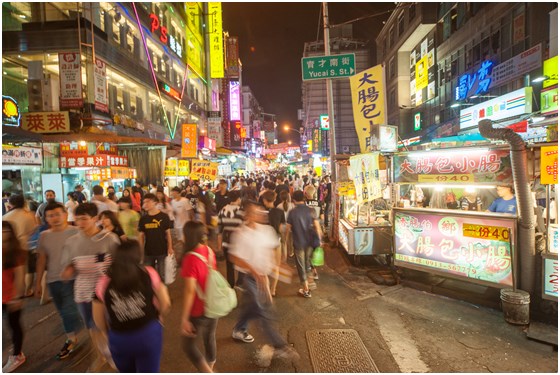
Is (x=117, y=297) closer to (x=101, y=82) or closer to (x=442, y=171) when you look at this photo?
(x=442, y=171)

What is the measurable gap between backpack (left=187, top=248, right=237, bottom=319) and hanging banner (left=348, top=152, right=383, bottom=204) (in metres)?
5.46

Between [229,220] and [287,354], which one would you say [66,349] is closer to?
[287,354]

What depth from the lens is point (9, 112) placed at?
834cm

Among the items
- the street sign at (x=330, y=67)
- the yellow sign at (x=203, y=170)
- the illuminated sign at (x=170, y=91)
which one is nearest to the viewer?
the street sign at (x=330, y=67)

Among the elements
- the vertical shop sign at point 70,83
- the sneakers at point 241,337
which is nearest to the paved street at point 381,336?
the sneakers at point 241,337

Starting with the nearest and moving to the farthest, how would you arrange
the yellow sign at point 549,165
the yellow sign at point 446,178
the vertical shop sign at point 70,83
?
the yellow sign at point 549,165
the yellow sign at point 446,178
the vertical shop sign at point 70,83

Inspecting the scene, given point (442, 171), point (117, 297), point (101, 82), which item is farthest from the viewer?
point (101, 82)

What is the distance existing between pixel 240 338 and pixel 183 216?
449cm

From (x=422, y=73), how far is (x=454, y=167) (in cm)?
2810

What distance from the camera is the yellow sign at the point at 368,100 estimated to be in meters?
9.08

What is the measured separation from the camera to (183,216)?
8547 mm

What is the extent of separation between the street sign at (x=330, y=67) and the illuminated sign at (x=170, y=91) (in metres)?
17.3

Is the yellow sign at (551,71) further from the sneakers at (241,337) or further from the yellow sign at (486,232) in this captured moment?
the sneakers at (241,337)

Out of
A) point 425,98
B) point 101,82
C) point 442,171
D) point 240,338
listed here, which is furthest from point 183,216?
point 425,98
